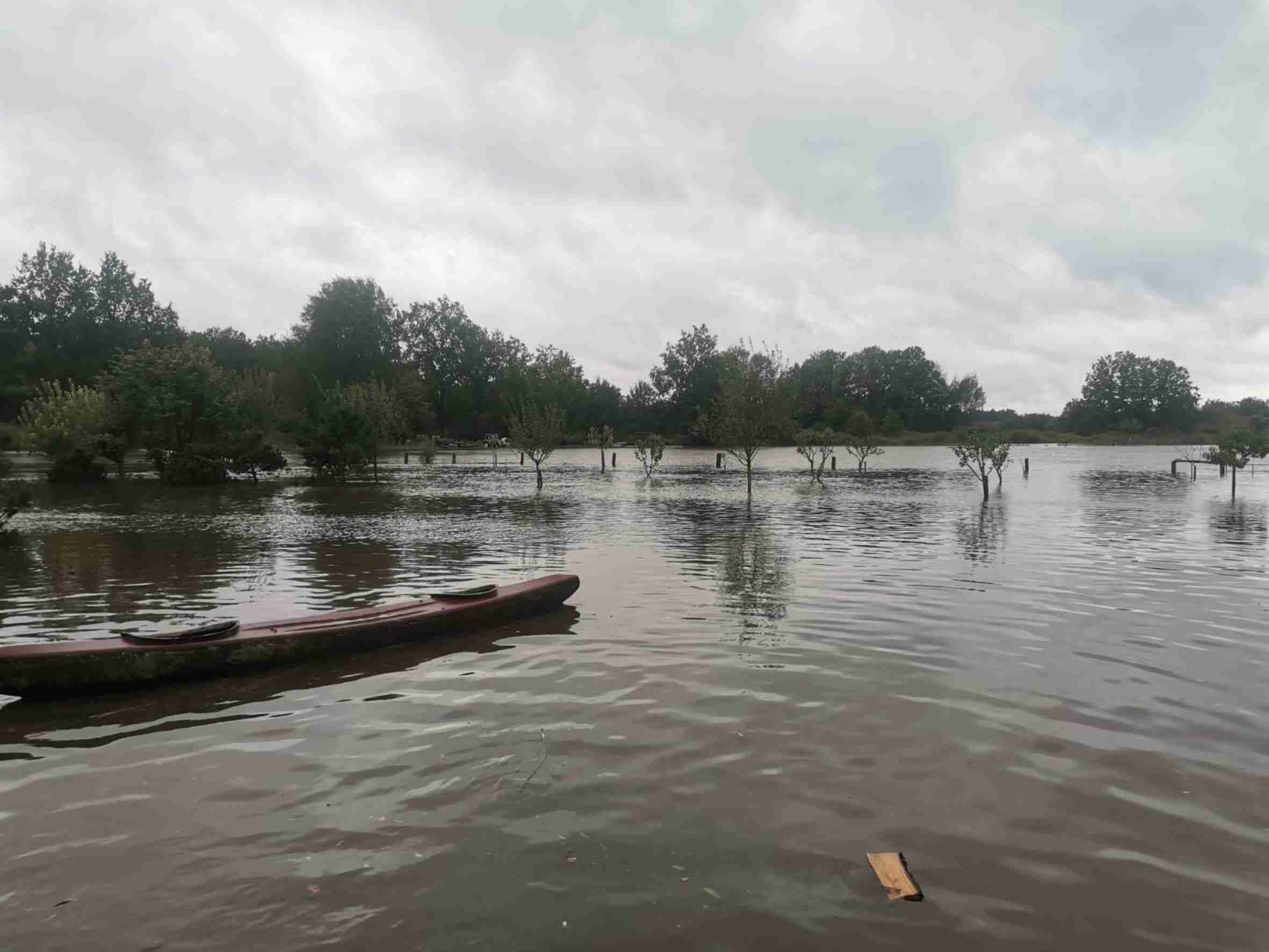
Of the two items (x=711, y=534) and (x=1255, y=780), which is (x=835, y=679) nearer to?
(x=1255, y=780)

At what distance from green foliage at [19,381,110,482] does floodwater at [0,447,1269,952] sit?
116 feet

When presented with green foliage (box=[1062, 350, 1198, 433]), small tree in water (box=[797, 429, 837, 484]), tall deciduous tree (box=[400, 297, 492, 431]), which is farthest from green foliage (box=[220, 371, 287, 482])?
green foliage (box=[1062, 350, 1198, 433])

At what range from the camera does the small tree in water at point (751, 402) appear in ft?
126

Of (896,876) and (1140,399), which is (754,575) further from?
(1140,399)

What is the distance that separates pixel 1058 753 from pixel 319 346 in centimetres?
10654

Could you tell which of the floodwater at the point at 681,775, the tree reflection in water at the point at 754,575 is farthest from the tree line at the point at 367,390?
the floodwater at the point at 681,775

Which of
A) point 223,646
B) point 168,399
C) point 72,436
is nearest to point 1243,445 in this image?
point 223,646

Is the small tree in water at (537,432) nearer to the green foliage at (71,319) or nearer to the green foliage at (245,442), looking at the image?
the green foliage at (245,442)

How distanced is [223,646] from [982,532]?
21.4 m

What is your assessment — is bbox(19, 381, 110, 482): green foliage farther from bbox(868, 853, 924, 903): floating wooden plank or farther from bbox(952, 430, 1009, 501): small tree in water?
bbox(868, 853, 924, 903): floating wooden plank

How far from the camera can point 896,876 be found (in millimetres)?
4977

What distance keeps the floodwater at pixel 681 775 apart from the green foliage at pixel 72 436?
3542 centimetres

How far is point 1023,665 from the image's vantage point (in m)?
9.60

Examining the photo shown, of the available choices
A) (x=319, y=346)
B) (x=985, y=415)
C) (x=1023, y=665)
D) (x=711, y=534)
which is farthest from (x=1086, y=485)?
(x=985, y=415)
